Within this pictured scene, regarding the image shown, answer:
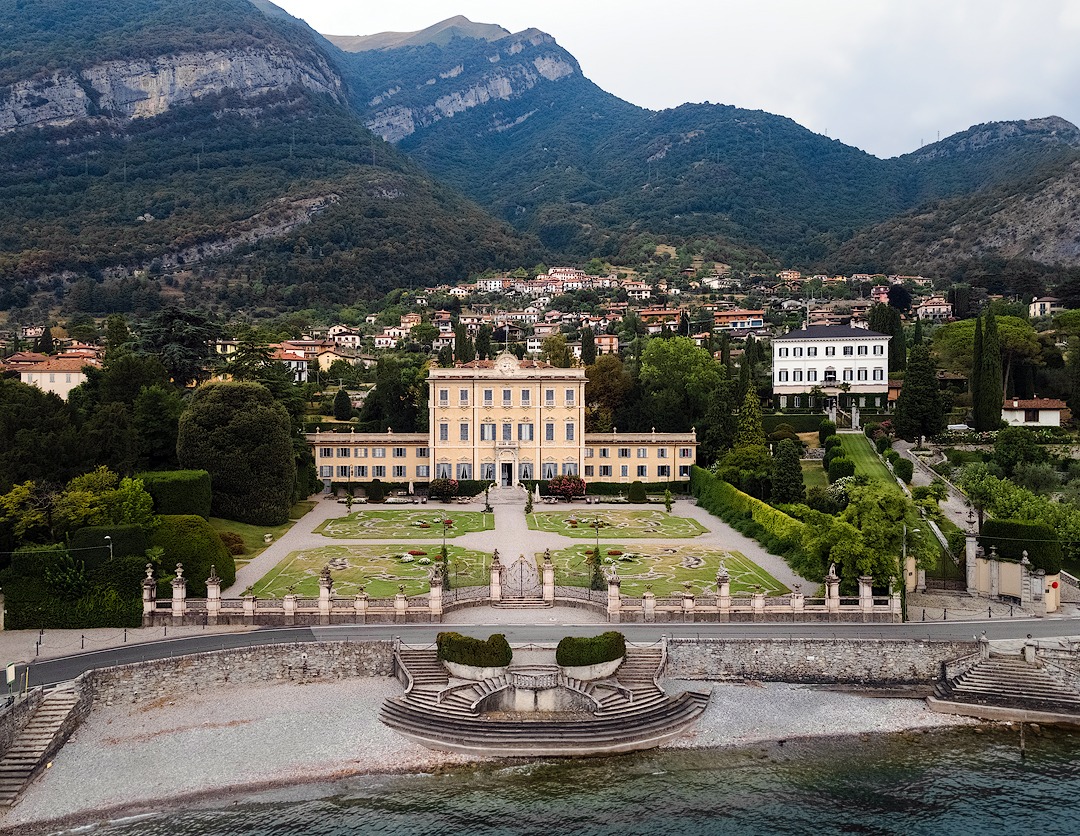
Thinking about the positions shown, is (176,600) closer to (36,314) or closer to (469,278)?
(36,314)

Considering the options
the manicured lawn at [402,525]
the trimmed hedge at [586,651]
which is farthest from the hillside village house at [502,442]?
the trimmed hedge at [586,651]

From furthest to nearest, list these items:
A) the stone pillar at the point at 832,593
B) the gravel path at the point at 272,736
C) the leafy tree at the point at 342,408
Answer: the leafy tree at the point at 342,408 < the stone pillar at the point at 832,593 < the gravel path at the point at 272,736

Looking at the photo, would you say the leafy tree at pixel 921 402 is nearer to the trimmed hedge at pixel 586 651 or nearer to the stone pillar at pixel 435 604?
the trimmed hedge at pixel 586 651

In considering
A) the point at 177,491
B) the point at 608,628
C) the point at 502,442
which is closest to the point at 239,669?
the point at 608,628

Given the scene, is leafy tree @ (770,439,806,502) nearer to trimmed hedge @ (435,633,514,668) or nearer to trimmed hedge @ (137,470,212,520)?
trimmed hedge @ (435,633,514,668)

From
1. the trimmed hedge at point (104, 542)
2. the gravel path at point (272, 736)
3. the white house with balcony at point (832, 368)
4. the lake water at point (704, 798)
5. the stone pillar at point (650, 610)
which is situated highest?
the white house with balcony at point (832, 368)

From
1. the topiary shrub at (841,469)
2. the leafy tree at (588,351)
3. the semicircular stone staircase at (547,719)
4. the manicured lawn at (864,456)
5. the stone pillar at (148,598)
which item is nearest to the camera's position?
the semicircular stone staircase at (547,719)

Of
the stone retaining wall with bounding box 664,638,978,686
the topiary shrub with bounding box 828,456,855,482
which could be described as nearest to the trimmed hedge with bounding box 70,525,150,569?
the stone retaining wall with bounding box 664,638,978,686
